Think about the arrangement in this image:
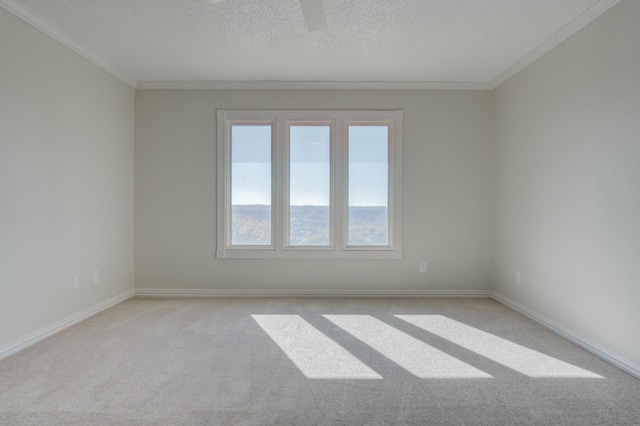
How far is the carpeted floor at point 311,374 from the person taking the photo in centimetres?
197

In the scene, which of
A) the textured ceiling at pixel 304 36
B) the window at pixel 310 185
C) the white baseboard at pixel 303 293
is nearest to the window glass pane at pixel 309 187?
the window at pixel 310 185

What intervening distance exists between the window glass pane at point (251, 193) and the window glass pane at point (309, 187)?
0.30m

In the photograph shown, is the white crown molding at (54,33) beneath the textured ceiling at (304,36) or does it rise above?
beneath

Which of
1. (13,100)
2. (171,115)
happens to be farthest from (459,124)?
(13,100)

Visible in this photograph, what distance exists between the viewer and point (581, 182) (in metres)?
2.99

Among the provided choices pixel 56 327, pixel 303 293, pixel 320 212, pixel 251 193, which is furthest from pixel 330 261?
pixel 56 327

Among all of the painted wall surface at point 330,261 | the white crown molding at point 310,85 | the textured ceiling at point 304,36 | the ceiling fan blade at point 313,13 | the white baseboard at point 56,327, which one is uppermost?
the textured ceiling at point 304,36

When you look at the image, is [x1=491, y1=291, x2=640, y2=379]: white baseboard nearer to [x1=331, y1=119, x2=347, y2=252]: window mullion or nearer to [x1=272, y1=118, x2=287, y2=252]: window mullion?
[x1=331, y1=119, x2=347, y2=252]: window mullion

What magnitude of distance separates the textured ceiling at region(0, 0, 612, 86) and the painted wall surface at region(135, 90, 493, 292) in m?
0.31

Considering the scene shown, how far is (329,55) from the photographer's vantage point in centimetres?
369

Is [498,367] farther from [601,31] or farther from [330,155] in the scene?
[330,155]

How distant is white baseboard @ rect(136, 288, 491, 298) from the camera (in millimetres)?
4539

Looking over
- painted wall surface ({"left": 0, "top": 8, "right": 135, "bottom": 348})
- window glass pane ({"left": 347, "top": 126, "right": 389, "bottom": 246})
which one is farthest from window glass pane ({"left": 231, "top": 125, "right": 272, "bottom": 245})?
painted wall surface ({"left": 0, "top": 8, "right": 135, "bottom": 348})

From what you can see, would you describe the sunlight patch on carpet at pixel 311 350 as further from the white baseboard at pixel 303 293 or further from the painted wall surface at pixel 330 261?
the painted wall surface at pixel 330 261
